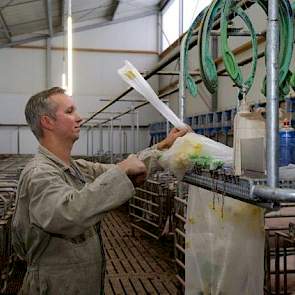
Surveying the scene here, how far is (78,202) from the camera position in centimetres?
149

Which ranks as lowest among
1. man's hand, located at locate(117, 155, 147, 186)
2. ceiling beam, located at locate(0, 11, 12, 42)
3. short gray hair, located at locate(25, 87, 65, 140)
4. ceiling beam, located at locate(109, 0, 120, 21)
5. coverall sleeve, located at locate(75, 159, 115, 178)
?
coverall sleeve, located at locate(75, 159, 115, 178)

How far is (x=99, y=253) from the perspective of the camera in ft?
6.27

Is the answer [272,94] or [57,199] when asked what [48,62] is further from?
[272,94]

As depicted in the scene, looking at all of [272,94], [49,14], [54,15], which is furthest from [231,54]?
[54,15]

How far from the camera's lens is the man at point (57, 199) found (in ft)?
5.06

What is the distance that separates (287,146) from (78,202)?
0.66 metres

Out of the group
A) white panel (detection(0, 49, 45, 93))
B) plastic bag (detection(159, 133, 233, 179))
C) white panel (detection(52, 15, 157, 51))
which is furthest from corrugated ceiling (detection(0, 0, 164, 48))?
plastic bag (detection(159, 133, 233, 179))

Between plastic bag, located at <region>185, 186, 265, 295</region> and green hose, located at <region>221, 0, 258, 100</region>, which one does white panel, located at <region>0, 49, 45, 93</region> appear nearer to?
plastic bag, located at <region>185, 186, 265, 295</region>

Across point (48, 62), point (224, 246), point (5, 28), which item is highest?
point (5, 28)

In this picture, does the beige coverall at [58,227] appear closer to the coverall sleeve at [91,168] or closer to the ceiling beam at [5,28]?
the coverall sleeve at [91,168]

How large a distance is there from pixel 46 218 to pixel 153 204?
157 inches

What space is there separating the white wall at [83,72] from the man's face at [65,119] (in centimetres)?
1212

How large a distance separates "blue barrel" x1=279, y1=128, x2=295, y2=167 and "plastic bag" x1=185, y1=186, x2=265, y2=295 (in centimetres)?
46

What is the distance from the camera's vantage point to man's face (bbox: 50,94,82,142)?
1.88 m
